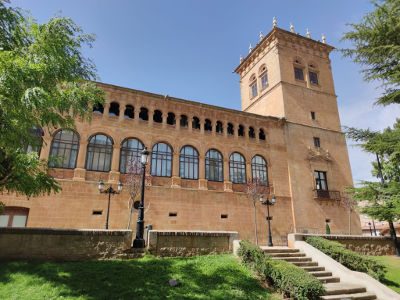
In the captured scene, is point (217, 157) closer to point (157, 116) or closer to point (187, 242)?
point (157, 116)

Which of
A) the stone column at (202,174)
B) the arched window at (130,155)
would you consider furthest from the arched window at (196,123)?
the arched window at (130,155)

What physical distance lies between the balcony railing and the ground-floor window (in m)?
22.3

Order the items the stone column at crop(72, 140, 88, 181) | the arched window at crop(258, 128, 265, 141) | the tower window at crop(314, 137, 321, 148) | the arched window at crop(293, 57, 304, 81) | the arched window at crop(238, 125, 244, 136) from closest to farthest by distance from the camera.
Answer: the stone column at crop(72, 140, 88, 181) → the arched window at crop(238, 125, 244, 136) → the arched window at crop(258, 128, 265, 141) → the tower window at crop(314, 137, 321, 148) → the arched window at crop(293, 57, 304, 81)

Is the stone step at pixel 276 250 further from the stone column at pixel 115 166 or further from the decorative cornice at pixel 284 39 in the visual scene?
the decorative cornice at pixel 284 39

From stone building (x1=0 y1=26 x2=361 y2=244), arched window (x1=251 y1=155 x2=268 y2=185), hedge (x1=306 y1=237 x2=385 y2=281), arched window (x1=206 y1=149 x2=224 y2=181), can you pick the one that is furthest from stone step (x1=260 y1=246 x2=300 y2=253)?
arched window (x1=251 y1=155 x2=268 y2=185)

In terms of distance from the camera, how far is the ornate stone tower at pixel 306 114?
24.6 metres

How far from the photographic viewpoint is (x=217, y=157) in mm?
22641

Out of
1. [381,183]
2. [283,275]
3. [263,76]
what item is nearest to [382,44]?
[381,183]

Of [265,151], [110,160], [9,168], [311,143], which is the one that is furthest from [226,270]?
[311,143]

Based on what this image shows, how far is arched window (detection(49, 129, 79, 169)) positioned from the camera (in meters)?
18.1

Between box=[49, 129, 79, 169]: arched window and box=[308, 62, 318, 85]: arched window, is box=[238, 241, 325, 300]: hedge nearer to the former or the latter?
box=[49, 129, 79, 169]: arched window

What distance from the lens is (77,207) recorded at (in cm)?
1728

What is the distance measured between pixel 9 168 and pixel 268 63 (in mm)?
27426

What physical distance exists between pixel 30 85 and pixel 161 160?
1390 cm
